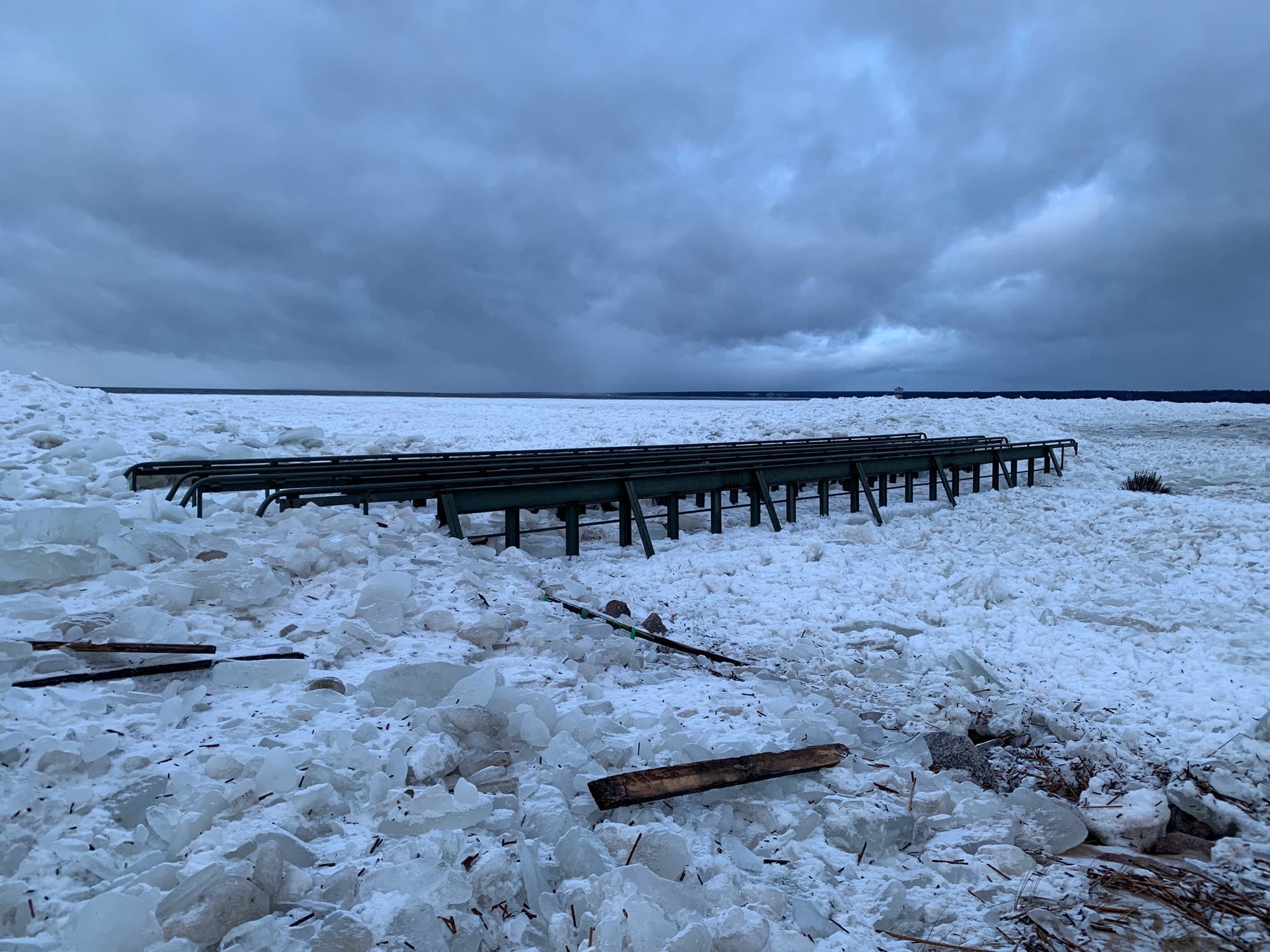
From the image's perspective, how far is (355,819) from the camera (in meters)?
2.63

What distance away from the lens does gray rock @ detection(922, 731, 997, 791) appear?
357 cm

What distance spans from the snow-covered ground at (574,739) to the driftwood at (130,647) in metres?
0.12

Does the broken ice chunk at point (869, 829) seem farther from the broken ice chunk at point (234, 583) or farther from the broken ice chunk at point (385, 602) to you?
the broken ice chunk at point (234, 583)

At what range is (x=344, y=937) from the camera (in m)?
2.08

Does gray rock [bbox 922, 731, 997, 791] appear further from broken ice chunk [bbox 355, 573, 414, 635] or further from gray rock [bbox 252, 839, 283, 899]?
broken ice chunk [bbox 355, 573, 414, 635]

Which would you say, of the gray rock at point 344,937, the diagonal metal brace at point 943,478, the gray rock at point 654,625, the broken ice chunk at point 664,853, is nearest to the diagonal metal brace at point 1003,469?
the diagonal metal brace at point 943,478

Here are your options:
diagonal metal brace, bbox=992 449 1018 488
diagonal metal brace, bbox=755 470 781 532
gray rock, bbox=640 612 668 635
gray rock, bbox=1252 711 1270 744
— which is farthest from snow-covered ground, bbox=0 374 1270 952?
diagonal metal brace, bbox=992 449 1018 488

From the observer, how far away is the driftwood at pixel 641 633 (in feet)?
16.8

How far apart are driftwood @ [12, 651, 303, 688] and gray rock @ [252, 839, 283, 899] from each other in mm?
1583

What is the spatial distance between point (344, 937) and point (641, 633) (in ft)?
11.1

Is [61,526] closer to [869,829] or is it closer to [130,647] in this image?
[130,647]

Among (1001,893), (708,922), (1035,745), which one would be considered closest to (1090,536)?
(1035,745)

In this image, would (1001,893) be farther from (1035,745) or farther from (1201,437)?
(1201,437)

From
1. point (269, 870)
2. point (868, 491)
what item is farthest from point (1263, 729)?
point (868, 491)
